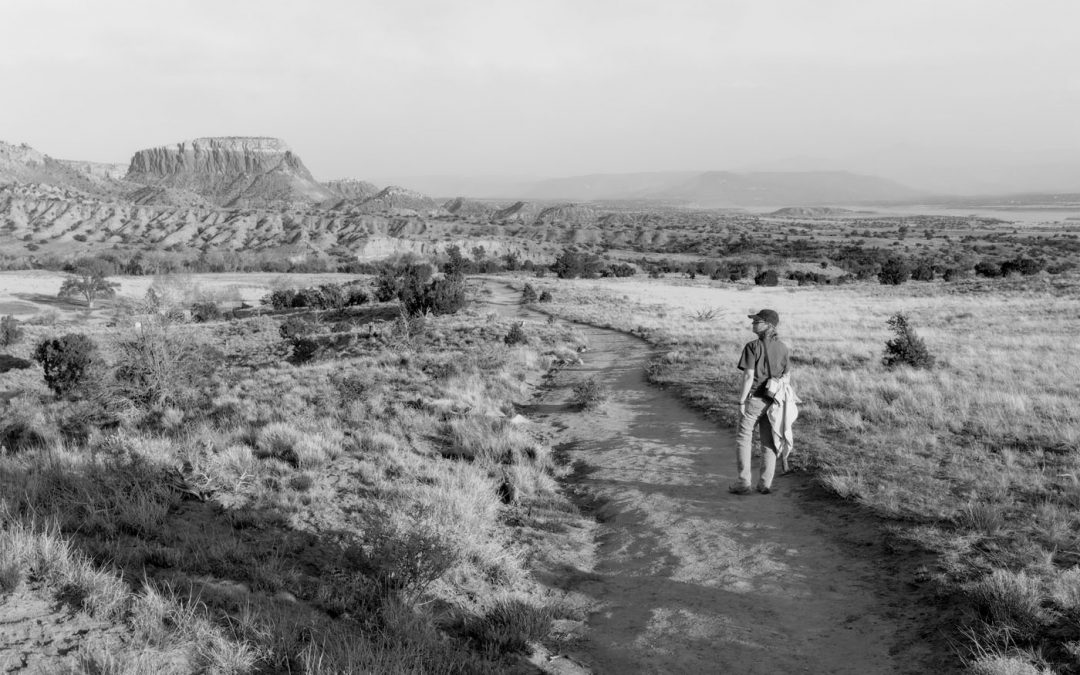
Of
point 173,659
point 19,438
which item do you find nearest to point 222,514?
point 173,659

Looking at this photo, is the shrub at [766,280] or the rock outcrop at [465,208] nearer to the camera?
the shrub at [766,280]

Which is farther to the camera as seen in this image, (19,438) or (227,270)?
(227,270)

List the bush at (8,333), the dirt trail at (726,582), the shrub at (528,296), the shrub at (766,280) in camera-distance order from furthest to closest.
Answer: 1. the shrub at (766,280)
2. the shrub at (528,296)
3. the bush at (8,333)
4. the dirt trail at (726,582)

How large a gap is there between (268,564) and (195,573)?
0.56m

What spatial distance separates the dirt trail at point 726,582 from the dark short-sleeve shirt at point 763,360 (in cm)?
144

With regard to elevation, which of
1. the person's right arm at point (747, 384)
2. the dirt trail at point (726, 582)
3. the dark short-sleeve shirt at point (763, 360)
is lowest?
the dirt trail at point (726, 582)

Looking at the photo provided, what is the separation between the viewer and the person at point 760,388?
7289 mm

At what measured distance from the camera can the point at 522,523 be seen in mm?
7289

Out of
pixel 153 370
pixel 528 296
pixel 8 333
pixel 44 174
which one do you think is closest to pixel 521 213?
pixel 44 174

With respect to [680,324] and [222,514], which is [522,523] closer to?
[222,514]

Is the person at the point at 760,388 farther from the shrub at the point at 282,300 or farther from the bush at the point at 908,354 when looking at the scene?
the shrub at the point at 282,300

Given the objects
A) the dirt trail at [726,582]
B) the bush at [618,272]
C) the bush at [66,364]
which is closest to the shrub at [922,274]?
the bush at [618,272]

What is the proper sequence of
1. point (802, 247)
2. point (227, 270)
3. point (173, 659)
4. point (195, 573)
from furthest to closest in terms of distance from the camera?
point (802, 247), point (227, 270), point (195, 573), point (173, 659)

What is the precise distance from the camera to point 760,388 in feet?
24.3
